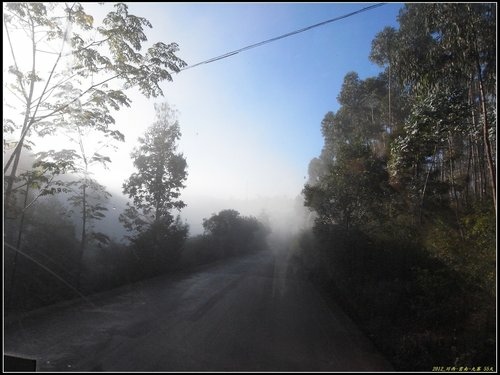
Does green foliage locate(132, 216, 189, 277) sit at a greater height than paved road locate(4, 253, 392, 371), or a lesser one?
greater

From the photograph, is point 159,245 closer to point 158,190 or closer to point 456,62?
point 158,190

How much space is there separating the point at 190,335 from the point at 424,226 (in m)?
11.4

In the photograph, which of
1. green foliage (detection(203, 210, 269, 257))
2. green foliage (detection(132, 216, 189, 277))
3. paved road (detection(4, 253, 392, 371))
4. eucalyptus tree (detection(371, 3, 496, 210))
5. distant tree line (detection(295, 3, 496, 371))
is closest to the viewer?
paved road (detection(4, 253, 392, 371))

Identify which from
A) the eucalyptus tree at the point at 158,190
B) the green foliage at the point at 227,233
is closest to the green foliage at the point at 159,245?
the eucalyptus tree at the point at 158,190

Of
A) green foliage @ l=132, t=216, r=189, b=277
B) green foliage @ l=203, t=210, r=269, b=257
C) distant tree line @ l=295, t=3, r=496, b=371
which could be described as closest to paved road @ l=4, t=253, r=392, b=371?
distant tree line @ l=295, t=3, r=496, b=371

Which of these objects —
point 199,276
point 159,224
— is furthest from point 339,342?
point 159,224

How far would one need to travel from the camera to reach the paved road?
616 cm

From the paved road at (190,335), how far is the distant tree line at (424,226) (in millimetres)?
1048

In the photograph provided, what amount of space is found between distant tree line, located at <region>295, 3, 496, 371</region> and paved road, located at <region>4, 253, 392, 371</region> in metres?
1.05

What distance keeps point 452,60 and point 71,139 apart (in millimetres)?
10493

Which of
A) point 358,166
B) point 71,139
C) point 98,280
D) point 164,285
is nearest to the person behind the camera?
point 71,139

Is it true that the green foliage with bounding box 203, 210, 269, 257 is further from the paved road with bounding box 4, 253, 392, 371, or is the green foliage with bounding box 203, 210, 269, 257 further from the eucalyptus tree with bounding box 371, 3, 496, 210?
the eucalyptus tree with bounding box 371, 3, 496, 210

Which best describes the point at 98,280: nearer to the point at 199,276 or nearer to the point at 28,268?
the point at 28,268

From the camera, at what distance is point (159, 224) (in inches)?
772
